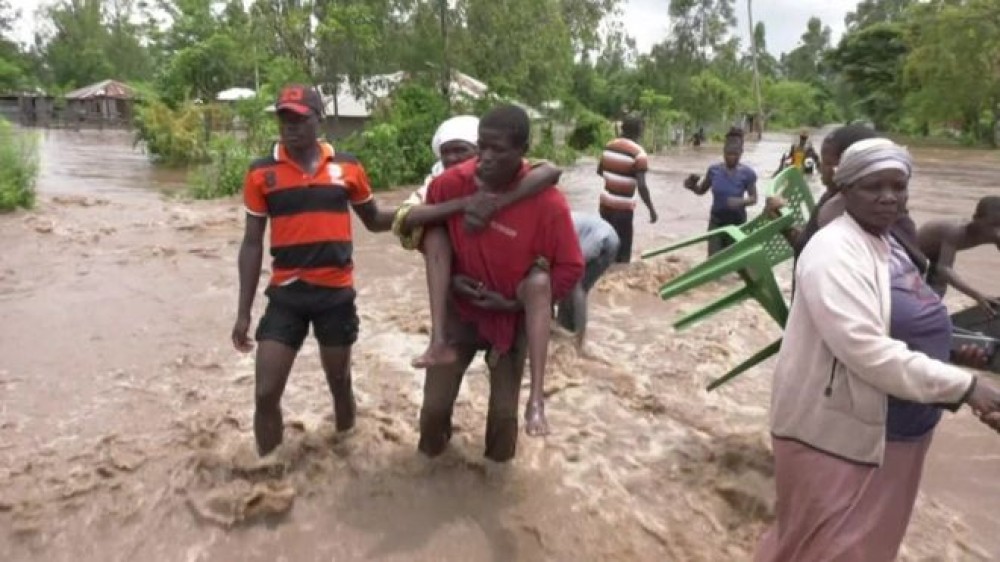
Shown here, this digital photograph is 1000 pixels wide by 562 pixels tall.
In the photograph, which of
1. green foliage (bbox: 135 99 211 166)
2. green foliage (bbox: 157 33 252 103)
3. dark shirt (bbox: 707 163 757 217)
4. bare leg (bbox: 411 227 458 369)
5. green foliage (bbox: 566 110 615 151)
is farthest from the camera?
green foliage (bbox: 157 33 252 103)

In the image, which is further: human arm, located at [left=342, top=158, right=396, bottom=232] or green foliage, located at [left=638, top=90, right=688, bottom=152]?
green foliage, located at [left=638, top=90, right=688, bottom=152]

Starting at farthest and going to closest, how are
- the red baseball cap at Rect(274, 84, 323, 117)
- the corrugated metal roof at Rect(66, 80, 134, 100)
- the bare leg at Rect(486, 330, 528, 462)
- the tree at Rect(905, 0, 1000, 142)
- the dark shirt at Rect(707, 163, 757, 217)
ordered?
the corrugated metal roof at Rect(66, 80, 134, 100)
the tree at Rect(905, 0, 1000, 142)
the dark shirt at Rect(707, 163, 757, 217)
the bare leg at Rect(486, 330, 528, 462)
the red baseball cap at Rect(274, 84, 323, 117)

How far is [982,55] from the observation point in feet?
116

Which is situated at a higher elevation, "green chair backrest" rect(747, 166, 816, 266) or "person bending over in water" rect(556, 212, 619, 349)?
"green chair backrest" rect(747, 166, 816, 266)

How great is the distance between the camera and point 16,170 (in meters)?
12.1

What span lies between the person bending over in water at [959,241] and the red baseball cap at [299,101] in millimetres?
3121

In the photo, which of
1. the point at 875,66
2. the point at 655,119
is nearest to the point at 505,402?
the point at 655,119

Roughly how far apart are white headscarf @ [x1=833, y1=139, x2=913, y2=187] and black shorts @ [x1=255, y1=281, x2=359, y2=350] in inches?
85.1

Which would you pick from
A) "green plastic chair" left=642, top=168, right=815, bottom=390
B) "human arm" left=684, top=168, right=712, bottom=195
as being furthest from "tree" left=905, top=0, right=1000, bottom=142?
"green plastic chair" left=642, top=168, right=815, bottom=390

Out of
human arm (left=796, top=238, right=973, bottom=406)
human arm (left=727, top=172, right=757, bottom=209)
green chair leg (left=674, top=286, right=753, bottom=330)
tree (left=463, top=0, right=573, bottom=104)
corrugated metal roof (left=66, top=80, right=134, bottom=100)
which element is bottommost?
green chair leg (left=674, top=286, right=753, bottom=330)

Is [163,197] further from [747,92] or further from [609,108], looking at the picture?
[747,92]

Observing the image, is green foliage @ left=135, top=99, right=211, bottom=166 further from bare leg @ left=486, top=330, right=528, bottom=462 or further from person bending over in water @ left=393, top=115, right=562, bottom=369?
person bending over in water @ left=393, top=115, right=562, bottom=369

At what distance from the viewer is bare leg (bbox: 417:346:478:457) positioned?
139 inches

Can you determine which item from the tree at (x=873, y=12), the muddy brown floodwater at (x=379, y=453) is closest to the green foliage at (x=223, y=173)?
the muddy brown floodwater at (x=379, y=453)
